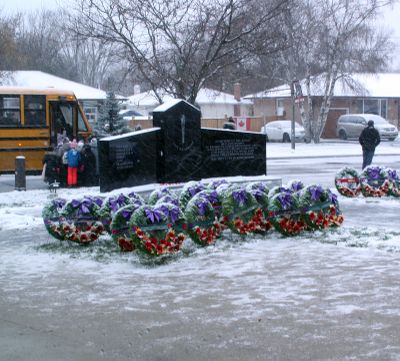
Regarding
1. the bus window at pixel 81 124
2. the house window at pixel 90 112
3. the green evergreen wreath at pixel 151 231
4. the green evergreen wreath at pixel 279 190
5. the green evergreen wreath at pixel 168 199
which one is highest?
the house window at pixel 90 112

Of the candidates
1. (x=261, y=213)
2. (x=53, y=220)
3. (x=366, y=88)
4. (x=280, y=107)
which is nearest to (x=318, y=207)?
(x=261, y=213)

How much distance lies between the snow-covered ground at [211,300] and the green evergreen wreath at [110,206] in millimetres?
378

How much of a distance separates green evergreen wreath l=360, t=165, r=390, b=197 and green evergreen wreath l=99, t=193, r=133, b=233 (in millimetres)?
6898

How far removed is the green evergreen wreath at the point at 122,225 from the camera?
1020 centimetres

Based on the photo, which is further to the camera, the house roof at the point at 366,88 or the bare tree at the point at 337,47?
the house roof at the point at 366,88

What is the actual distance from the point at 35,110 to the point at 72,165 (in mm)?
4141

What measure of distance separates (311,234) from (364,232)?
79 centimetres

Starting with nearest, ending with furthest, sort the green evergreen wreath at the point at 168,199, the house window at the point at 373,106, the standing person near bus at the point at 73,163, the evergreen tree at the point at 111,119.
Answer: the green evergreen wreath at the point at 168,199 < the standing person near bus at the point at 73,163 < the evergreen tree at the point at 111,119 < the house window at the point at 373,106

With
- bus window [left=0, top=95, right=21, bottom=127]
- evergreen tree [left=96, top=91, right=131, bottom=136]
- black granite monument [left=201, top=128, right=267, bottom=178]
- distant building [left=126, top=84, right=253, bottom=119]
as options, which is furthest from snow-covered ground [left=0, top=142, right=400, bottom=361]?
distant building [left=126, top=84, right=253, bottom=119]

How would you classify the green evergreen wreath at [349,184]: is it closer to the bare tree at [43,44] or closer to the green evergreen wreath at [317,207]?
the green evergreen wreath at [317,207]

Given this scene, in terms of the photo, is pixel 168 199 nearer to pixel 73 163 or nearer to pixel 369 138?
pixel 73 163

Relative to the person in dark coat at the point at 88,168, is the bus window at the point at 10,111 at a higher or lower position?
higher

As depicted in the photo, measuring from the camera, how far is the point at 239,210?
11266mm

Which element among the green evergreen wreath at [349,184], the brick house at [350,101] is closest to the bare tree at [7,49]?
the brick house at [350,101]
